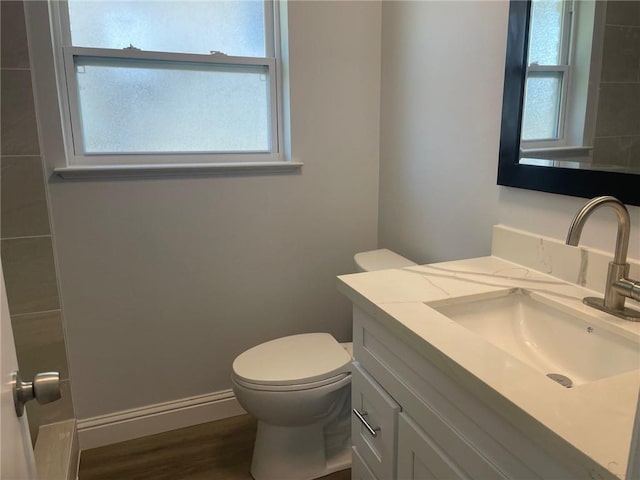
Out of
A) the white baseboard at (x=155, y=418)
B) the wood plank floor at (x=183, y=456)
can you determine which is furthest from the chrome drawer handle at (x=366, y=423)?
the white baseboard at (x=155, y=418)

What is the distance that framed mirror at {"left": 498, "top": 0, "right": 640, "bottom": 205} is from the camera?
1124mm

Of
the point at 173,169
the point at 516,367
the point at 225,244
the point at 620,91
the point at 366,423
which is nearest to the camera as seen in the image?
the point at 516,367

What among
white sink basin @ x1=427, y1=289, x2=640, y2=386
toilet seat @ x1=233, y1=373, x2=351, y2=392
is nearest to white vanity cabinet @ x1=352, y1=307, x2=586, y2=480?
white sink basin @ x1=427, y1=289, x2=640, y2=386

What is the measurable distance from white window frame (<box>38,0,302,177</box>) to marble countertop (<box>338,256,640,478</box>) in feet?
3.23

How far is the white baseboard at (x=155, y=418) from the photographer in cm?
198

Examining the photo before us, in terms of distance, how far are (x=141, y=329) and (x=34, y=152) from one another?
0.78 m

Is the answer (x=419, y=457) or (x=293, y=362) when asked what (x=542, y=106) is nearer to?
(x=419, y=457)

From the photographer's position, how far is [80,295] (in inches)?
73.8

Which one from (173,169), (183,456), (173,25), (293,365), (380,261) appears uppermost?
(173,25)

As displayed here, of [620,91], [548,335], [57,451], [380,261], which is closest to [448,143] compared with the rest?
[380,261]

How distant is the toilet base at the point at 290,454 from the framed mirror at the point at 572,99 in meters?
1.14

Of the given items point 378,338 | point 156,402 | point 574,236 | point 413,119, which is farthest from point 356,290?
point 156,402

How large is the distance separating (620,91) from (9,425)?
1379 mm

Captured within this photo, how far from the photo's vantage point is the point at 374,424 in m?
1.22
